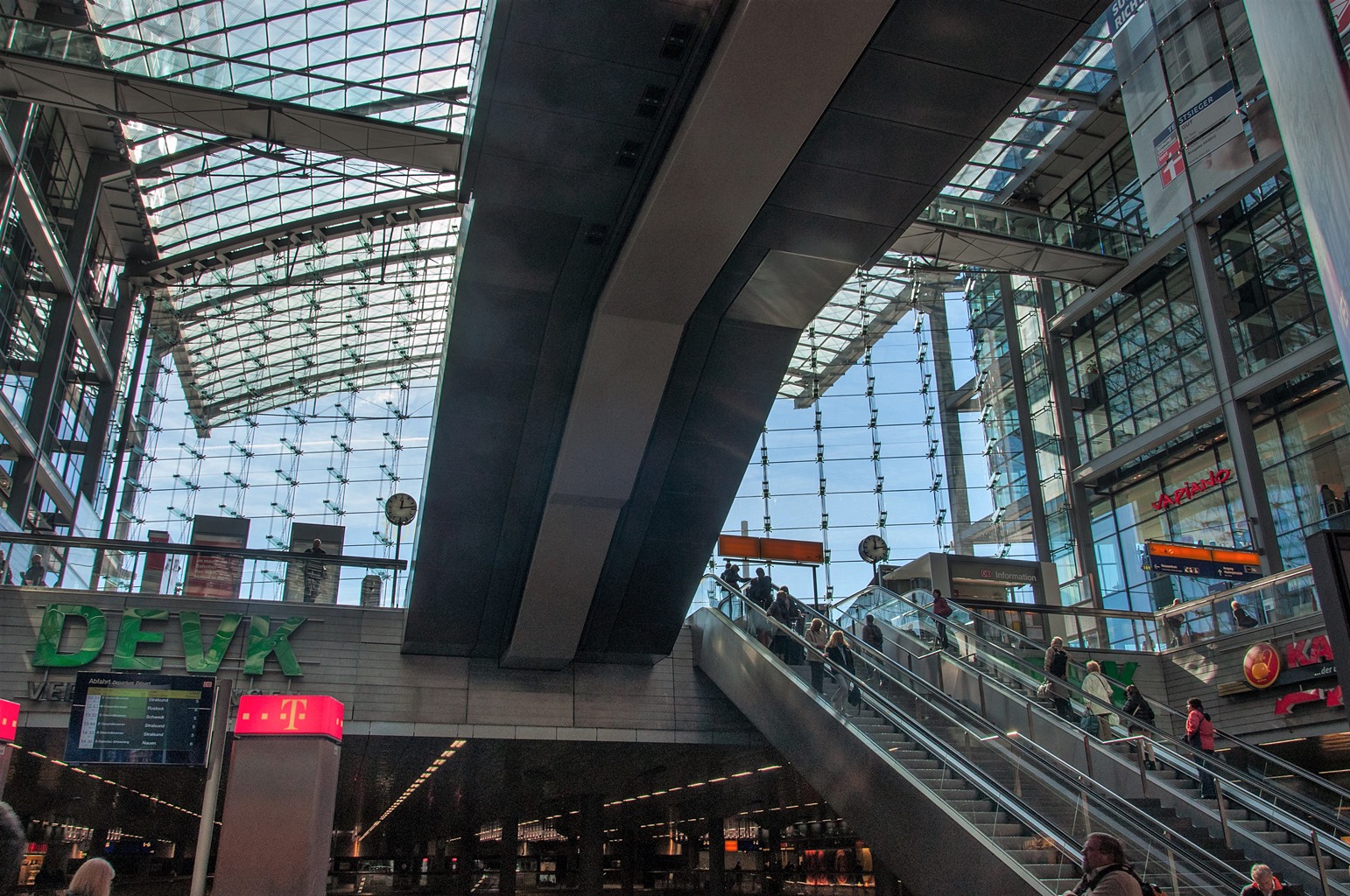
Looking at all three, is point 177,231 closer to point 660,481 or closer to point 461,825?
point 461,825

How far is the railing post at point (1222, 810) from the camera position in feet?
32.8

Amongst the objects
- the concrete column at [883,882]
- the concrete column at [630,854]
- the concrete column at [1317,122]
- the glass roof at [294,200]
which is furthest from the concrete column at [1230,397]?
the concrete column at [1317,122]

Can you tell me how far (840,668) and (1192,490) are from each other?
2088 cm

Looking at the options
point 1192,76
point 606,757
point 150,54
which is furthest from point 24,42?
point 1192,76

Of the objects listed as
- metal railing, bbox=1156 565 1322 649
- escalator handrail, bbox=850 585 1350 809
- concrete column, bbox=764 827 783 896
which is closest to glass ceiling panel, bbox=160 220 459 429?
concrete column, bbox=764 827 783 896

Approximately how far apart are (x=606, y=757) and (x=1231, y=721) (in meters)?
11.5

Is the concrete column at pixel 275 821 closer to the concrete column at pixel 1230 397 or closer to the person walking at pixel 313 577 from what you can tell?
the person walking at pixel 313 577

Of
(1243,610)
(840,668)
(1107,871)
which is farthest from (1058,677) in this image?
(1107,871)

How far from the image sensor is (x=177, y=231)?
1390 inches

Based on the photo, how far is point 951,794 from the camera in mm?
10539

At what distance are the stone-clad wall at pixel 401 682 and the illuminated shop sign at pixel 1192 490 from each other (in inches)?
694

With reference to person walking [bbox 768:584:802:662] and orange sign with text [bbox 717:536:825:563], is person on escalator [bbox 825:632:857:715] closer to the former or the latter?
person walking [bbox 768:584:802:662]

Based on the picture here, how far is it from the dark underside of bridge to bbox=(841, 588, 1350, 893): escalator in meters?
4.58

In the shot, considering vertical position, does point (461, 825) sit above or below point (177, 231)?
below
